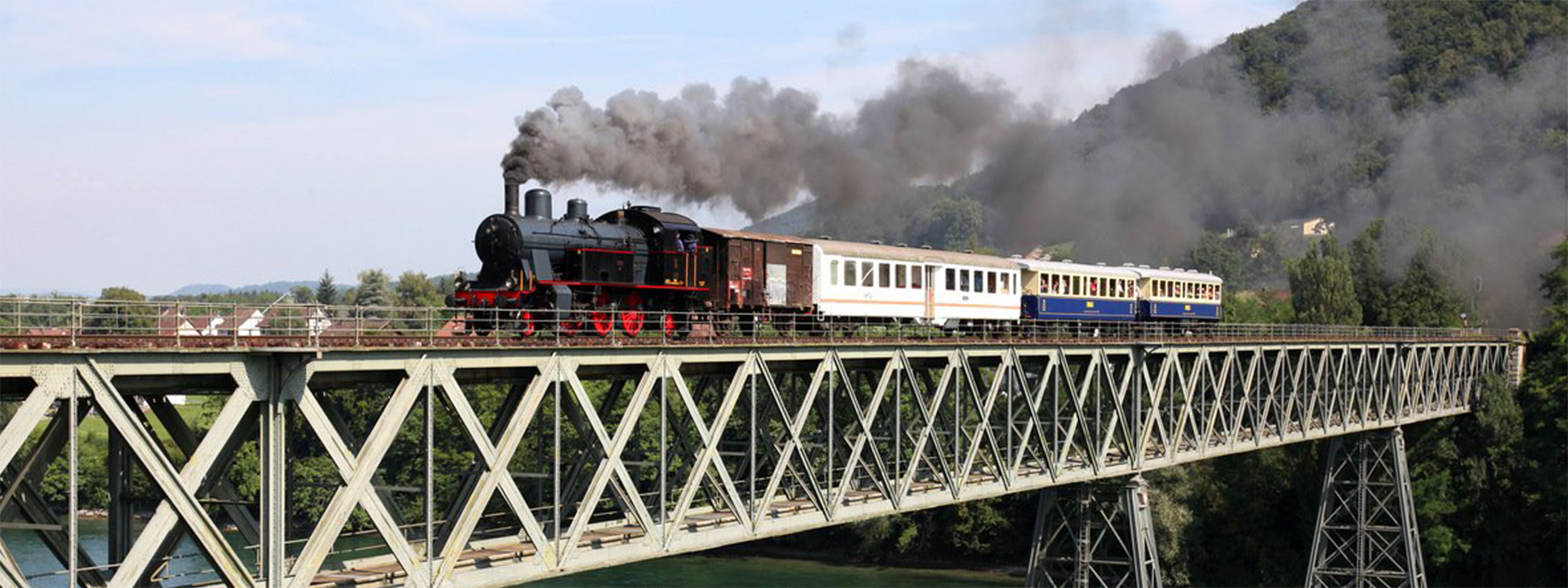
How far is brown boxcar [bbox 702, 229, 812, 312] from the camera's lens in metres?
38.3

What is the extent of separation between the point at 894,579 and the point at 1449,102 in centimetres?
13519

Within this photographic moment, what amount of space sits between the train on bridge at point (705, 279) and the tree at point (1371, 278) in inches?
1829

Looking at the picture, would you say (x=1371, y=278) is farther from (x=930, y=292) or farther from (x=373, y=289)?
(x=373, y=289)

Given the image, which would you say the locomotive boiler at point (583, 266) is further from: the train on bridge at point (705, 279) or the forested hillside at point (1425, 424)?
the forested hillside at point (1425, 424)

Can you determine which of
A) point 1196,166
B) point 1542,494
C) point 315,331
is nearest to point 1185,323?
point 1542,494

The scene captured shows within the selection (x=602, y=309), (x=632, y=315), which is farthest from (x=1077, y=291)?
(x=602, y=309)

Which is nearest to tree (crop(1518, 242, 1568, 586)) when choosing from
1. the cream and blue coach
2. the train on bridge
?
the train on bridge

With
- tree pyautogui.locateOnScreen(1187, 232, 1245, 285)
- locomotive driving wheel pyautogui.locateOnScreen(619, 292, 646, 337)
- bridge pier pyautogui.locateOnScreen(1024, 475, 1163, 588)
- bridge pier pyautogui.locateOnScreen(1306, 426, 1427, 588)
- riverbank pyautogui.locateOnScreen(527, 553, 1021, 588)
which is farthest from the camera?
tree pyautogui.locateOnScreen(1187, 232, 1245, 285)

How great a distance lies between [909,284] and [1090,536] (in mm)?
8786

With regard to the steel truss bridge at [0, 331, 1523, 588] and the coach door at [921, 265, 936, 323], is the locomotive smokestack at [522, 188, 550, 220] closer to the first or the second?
the steel truss bridge at [0, 331, 1523, 588]

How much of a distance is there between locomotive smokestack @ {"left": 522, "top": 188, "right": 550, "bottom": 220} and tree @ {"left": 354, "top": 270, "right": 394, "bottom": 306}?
105 m

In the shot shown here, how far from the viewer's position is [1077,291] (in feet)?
179

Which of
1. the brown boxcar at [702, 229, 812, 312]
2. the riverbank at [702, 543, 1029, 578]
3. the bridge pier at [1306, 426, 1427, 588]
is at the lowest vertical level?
the riverbank at [702, 543, 1029, 578]

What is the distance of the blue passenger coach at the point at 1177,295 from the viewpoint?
59375 mm
